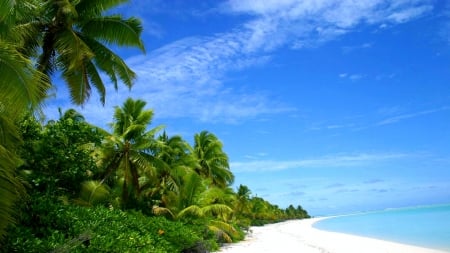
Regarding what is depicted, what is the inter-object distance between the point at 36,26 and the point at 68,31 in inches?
41.4

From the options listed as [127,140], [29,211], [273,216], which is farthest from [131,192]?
[273,216]

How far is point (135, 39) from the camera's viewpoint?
13.8m

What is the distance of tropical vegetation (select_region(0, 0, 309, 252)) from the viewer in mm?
6528

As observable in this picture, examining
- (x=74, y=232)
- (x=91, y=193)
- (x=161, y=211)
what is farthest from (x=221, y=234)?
(x=74, y=232)

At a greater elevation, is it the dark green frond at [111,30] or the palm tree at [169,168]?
the dark green frond at [111,30]

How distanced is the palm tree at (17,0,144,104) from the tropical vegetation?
1.2 inches

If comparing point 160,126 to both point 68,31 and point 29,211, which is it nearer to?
point 68,31

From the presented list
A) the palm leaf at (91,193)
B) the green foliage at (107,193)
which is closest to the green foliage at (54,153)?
the green foliage at (107,193)

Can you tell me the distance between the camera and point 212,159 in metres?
30.8

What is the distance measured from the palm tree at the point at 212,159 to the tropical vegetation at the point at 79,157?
241 inches

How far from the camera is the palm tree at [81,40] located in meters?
12.7

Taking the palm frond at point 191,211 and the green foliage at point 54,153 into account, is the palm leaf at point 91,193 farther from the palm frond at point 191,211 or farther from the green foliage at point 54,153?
the palm frond at point 191,211

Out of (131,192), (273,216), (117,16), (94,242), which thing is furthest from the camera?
(273,216)

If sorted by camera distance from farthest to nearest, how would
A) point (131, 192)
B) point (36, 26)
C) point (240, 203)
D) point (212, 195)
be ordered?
point (240, 203) → point (212, 195) → point (131, 192) → point (36, 26)
